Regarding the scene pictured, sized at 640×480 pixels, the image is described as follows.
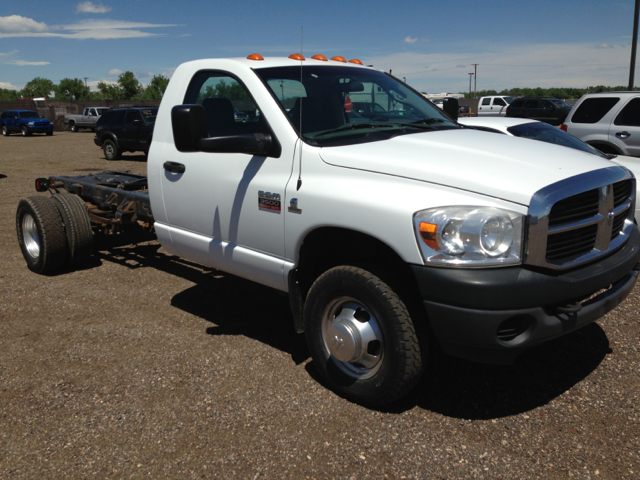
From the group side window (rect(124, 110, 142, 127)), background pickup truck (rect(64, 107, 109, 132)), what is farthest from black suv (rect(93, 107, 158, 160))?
background pickup truck (rect(64, 107, 109, 132))

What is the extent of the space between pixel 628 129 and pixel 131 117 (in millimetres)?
14618

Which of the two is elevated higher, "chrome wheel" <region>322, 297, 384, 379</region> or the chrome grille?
the chrome grille

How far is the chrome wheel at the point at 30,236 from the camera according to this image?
620 centimetres

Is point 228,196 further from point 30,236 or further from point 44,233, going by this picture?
point 30,236

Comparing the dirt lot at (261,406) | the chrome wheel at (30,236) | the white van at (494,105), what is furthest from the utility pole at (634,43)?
the chrome wheel at (30,236)

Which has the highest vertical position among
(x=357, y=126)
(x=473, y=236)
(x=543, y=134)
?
(x=357, y=126)

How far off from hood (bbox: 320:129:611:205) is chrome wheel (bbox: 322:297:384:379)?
2.71 ft

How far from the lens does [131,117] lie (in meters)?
18.3

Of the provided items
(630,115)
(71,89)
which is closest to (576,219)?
(630,115)

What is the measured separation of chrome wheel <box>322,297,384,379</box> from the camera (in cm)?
318

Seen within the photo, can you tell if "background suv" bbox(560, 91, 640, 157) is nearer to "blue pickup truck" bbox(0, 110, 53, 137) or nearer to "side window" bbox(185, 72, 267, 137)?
"side window" bbox(185, 72, 267, 137)

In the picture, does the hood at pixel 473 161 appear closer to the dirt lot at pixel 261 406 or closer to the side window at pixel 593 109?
the dirt lot at pixel 261 406

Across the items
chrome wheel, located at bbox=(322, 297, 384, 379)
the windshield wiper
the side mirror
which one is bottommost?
chrome wheel, located at bbox=(322, 297, 384, 379)

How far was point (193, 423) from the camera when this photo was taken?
129 inches
